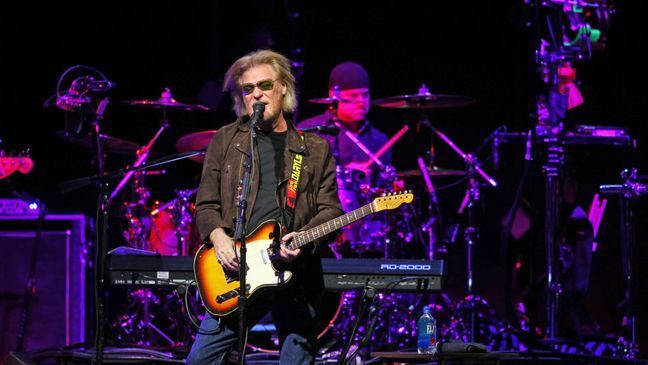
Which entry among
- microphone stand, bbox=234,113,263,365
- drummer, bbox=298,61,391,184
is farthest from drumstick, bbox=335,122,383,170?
microphone stand, bbox=234,113,263,365

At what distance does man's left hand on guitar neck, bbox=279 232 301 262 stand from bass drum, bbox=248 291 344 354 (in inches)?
106

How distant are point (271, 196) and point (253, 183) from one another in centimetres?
12

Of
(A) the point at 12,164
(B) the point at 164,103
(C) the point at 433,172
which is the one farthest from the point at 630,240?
(A) the point at 12,164

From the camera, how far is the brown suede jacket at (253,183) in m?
5.11

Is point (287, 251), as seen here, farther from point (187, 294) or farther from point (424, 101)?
point (424, 101)

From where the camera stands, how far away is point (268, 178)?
5133 mm

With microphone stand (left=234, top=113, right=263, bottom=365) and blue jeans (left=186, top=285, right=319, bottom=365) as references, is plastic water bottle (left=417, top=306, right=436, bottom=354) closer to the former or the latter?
blue jeans (left=186, top=285, right=319, bottom=365)

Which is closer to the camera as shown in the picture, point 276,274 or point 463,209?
point 276,274

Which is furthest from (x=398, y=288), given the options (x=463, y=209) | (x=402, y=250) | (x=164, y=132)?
(x=164, y=132)

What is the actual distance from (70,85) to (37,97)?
6.40 ft

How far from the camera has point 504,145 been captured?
1028 cm

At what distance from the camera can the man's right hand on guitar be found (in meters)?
4.86

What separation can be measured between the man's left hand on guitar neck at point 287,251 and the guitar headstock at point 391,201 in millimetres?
608

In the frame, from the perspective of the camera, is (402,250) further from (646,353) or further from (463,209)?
(646,353)
